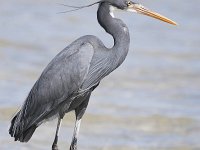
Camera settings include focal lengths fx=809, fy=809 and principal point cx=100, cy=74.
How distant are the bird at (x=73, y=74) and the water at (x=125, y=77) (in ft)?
5.73

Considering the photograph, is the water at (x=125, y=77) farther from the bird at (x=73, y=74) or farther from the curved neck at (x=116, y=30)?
the curved neck at (x=116, y=30)

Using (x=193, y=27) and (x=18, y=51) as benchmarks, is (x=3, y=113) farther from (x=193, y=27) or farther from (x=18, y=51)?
(x=193, y=27)

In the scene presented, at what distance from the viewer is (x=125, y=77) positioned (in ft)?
49.4

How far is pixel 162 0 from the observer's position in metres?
22.2

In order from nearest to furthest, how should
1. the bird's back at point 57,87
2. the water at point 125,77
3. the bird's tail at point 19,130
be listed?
the bird's back at point 57,87 → the bird's tail at point 19,130 → the water at point 125,77

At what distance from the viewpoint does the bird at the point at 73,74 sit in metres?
8.66

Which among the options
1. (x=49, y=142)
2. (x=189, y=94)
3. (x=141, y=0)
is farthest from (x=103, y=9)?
(x=141, y=0)

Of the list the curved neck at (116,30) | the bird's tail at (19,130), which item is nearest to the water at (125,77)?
the bird's tail at (19,130)

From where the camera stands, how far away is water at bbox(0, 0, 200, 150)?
11.8 meters

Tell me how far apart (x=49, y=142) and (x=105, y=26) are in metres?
2.90

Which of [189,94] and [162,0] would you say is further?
[162,0]

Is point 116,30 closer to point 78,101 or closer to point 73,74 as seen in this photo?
point 73,74

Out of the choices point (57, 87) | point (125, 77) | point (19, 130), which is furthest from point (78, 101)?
point (125, 77)

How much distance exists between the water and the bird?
1.75 meters
